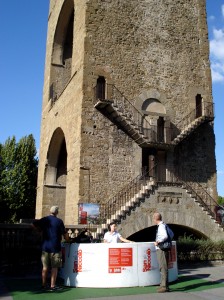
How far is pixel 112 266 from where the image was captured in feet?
28.0

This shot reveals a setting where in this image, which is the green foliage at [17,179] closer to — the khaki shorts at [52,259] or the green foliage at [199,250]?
the green foliage at [199,250]

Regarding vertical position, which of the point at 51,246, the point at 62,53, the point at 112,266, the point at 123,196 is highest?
the point at 62,53

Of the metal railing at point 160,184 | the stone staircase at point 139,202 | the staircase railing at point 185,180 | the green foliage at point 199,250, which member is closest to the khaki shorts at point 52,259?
the stone staircase at point 139,202

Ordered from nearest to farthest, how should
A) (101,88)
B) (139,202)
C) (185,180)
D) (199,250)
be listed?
(199,250) → (139,202) → (101,88) → (185,180)

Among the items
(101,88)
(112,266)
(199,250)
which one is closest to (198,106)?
(101,88)

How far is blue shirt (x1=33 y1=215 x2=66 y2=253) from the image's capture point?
8.28 metres

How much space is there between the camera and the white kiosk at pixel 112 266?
28.0 ft

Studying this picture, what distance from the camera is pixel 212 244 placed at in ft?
49.8

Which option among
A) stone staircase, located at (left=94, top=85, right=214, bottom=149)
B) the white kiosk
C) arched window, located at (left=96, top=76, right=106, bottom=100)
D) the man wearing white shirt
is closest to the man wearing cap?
the white kiosk

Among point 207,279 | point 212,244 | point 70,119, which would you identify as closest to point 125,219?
point 212,244

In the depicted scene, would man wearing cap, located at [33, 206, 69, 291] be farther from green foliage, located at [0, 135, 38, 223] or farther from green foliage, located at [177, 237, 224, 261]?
green foliage, located at [0, 135, 38, 223]

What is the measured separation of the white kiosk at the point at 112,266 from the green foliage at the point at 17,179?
24398 mm

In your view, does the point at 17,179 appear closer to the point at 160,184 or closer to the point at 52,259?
the point at 160,184

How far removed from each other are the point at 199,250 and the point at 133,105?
8.56 meters
